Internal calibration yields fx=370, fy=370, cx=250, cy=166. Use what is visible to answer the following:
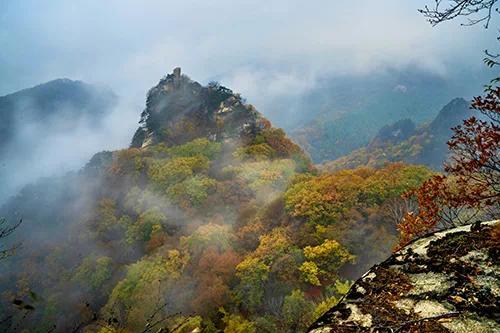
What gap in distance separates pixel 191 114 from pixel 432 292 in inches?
3443

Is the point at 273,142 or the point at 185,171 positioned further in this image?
the point at 273,142

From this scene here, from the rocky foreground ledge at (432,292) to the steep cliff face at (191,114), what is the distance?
70365 millimetres

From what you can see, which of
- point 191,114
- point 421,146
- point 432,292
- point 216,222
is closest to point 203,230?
point 216,222

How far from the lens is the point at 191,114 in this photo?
89438 millimetres

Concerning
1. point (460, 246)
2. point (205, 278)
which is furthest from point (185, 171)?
point (460, 246)

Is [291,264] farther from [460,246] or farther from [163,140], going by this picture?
[163,140]

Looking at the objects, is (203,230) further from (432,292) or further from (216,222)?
(432,292)

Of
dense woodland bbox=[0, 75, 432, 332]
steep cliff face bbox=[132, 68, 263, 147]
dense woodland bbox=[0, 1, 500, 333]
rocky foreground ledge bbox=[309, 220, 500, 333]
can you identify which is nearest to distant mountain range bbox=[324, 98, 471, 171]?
steep cliff face bbox=[132, 68, 263, 147]

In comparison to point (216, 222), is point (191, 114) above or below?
above

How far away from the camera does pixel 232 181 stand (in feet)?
202

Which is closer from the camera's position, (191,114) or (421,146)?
(191,114)

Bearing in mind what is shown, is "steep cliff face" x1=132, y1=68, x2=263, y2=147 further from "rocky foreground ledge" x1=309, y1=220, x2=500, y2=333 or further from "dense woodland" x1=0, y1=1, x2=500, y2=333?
"rocky foreground ledge" x1=309, y1=220, x2=500, y2=333

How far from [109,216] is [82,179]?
35976mm

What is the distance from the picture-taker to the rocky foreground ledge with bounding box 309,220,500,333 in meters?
4.09
